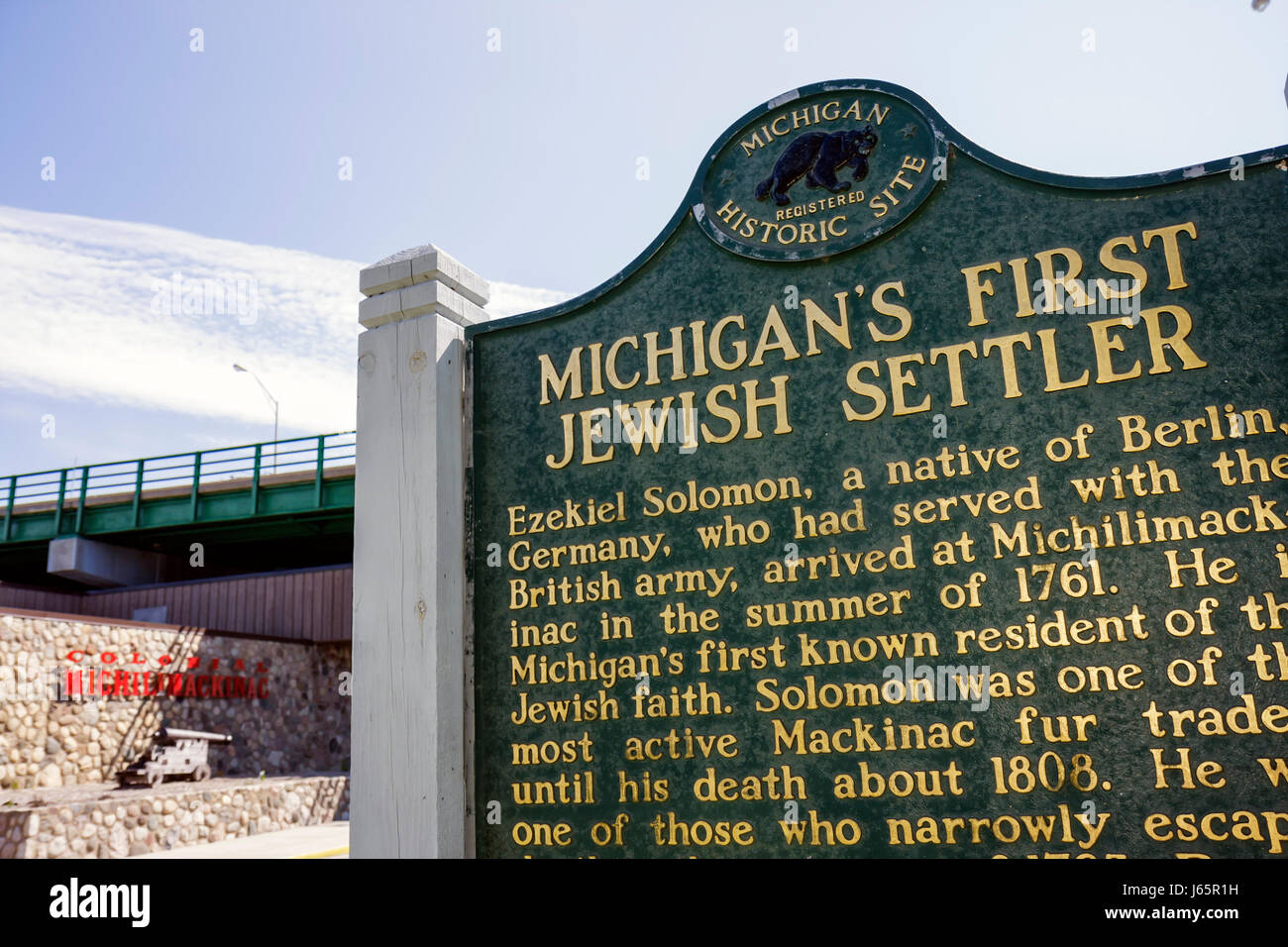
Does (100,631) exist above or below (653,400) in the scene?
above

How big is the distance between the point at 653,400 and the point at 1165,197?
2.28m

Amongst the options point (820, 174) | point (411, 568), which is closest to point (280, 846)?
point (411, 568)

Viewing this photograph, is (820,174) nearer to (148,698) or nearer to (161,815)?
(161,815)

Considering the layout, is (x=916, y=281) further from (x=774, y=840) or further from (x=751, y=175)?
(x=774, y=840)

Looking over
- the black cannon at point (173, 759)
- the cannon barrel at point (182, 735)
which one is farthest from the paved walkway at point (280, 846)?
the cannon barrel at point (182, 735)

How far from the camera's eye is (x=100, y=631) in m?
15.3

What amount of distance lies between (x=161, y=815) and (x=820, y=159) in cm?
1299

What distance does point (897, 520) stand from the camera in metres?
3.60

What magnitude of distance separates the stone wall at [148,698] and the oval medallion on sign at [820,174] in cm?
1491

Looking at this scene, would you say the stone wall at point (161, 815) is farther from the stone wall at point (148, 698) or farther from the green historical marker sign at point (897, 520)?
the green historical marker sign at point (897, 520)

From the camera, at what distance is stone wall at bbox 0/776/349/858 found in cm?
1069

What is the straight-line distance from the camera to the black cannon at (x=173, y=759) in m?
14.3
